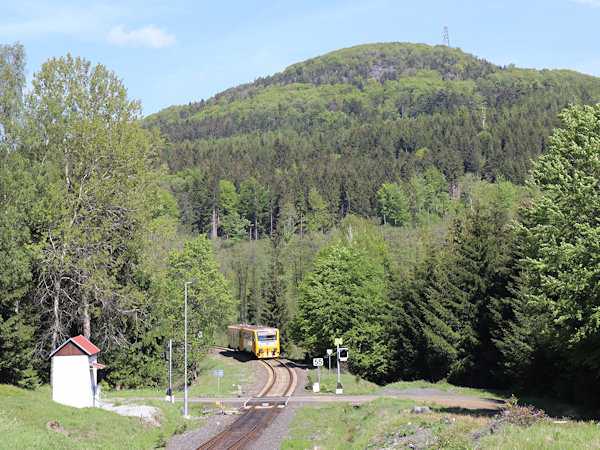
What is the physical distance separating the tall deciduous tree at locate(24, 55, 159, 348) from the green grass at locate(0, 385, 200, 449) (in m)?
9.39

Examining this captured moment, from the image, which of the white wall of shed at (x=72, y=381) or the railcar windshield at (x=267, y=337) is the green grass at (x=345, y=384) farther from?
the white wall of shed at (x=72, y=381)

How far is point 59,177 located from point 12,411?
65.6 ft

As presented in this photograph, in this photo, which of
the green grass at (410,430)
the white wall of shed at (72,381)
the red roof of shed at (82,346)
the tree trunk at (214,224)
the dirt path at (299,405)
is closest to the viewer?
the green grass at (410,430)

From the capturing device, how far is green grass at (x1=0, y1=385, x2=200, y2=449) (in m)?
21.8

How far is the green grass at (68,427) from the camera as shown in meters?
21.8

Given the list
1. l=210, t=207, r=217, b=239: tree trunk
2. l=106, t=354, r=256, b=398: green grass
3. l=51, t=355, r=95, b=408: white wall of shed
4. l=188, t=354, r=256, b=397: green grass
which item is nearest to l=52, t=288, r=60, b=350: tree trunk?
l=106, t=354, r=256, b=398: green grass

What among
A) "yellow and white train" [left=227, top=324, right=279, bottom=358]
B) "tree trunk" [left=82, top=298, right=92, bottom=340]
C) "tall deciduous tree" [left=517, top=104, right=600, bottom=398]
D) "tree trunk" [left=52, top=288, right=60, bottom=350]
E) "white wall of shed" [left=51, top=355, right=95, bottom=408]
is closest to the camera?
"tall deciduous tree" [left=517, top=104, right=600, bottom=398]

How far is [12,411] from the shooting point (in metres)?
24.7

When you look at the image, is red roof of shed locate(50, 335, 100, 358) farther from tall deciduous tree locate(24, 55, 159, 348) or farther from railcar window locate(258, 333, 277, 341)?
railcar window locate(258, 333, 277, 341)

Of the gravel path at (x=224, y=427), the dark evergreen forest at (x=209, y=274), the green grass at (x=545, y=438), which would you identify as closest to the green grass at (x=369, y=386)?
the dark evergreen forest at (x=209, y=274)

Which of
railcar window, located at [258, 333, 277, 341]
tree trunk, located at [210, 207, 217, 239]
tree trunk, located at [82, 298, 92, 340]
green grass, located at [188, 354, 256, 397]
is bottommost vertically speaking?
green grass, located at [188, 354, 256, 397]

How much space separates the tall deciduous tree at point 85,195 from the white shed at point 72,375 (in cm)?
632

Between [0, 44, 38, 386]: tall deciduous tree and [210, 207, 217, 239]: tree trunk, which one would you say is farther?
[210, 207, 217, 239]: tree trunk

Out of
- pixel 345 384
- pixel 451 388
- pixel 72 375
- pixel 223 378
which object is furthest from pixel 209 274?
pixel 72 375
